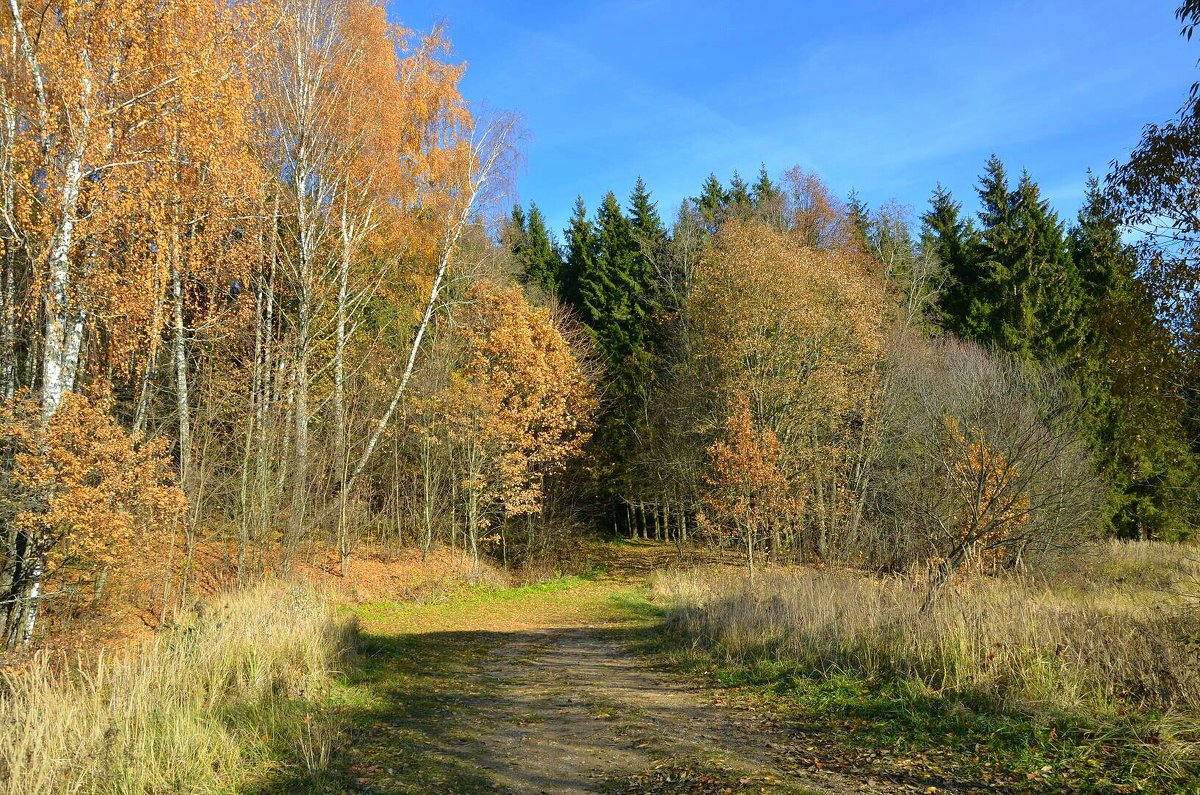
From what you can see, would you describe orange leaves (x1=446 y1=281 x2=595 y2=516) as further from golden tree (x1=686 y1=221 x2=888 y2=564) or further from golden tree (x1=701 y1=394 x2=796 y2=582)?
golden tree (x1=701 y1=394 x2=796 y2=582)

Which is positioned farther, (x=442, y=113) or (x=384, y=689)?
(x=442, y=113)

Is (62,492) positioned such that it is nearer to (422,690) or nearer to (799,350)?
(422,690)

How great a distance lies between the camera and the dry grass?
5.90 meters

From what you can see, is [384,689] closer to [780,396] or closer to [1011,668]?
[1011,668]

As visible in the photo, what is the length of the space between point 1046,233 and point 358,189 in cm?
3245

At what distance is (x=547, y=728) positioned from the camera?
22.3 ft

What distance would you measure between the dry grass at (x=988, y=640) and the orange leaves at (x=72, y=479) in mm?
8055

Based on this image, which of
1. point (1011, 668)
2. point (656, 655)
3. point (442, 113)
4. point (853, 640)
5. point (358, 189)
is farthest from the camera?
point (442, 113)

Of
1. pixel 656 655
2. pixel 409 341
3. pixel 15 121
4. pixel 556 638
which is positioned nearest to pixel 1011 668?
pixel 656 655

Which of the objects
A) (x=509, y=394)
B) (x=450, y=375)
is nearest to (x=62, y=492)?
(x=450, y=375)

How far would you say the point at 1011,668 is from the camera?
21.0ft

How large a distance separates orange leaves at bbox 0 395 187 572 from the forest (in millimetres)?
58

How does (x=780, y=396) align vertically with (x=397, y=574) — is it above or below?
above

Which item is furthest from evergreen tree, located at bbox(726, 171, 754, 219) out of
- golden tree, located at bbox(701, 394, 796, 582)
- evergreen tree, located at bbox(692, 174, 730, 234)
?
golden tree, located at bbox(701, 394, 796, 582)
